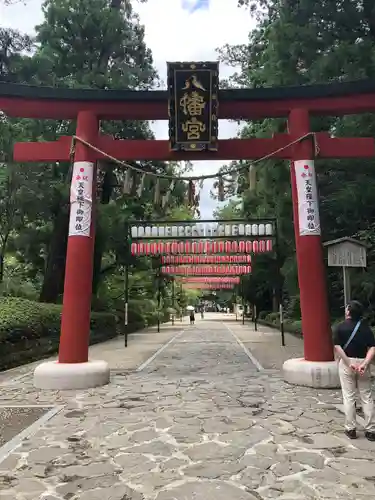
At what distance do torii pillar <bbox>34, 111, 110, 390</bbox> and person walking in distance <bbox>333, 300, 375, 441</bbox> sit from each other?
503cm

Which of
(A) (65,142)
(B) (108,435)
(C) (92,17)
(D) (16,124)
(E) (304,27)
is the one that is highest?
(C) (92,17)

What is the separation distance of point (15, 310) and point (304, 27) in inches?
494

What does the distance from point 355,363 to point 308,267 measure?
3.97 meters

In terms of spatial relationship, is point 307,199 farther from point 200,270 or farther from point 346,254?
point 200,270

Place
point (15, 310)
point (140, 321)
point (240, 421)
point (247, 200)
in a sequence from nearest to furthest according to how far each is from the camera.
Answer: point (240, 421) < point (15, 310) < point (247, 200) < point (140, 321)

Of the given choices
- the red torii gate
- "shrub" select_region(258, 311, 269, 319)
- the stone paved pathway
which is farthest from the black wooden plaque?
"shrub" select_region(258, 311, 269, 319)

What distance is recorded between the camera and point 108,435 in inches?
221

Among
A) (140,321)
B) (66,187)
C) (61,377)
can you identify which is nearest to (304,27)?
(66,187)

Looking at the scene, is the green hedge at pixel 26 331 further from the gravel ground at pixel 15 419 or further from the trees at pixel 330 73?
the trees at pixel 330 73

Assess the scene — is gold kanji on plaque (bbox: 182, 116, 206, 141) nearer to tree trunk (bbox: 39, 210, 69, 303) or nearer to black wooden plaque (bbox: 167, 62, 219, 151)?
black wooden plaque (bbox: 167, 62, 219, 151)

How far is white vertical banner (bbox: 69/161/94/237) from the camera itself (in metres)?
9.37

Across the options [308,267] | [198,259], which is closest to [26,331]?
[308,267]

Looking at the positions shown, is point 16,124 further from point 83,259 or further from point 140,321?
point 140,321

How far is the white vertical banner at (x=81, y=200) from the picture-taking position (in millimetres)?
9367
